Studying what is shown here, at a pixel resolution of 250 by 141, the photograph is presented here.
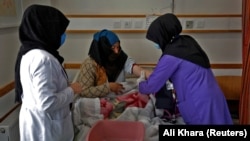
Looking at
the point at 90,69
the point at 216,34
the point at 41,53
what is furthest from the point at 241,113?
the point at 41,53

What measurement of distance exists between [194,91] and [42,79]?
884 millimetres

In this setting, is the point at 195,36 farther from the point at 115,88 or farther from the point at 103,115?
the point at 103,115

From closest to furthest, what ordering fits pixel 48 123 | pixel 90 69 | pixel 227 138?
1. pixel 227 138
2. pixel 48 123
3. pixel 90 69

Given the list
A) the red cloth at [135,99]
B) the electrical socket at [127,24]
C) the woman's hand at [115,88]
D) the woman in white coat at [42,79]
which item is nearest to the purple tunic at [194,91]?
the red cloth at [135,99]

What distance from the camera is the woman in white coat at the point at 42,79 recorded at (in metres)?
1.20

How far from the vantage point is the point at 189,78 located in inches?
61.4

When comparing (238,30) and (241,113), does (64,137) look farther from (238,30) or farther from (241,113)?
(238,30)

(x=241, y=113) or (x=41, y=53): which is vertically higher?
(x=41, y=53)

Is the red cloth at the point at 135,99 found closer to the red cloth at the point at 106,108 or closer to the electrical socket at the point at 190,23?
the red cloth at the point at 106,108

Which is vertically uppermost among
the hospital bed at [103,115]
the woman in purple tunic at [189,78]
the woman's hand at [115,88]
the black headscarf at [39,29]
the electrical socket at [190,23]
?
the black headscarf at [39,29]

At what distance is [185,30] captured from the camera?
2631 mm

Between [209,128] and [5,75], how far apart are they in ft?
5.13

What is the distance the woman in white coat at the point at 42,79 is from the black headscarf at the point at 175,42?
0.60 meters

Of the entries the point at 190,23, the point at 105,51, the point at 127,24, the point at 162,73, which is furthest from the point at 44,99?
the point at 190,23
